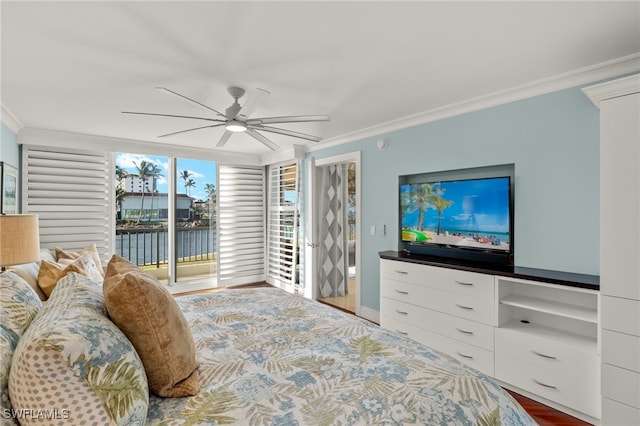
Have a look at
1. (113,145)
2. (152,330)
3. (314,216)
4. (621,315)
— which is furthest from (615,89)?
(113,145)

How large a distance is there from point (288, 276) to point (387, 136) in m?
2.87

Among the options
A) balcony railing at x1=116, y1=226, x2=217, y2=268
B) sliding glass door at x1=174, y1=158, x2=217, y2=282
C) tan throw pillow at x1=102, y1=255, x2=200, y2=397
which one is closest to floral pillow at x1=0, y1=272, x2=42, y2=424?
tan throw pillow at x1=102, y1=255, x2=200, y2=397

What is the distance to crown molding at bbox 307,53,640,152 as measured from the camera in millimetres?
2297

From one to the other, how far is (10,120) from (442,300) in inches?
192

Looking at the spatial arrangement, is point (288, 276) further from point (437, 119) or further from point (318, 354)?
point (318, 354)

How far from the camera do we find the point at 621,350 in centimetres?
197

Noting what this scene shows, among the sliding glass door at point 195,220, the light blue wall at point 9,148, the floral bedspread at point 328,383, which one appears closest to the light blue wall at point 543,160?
the floral bedspread at point 328,383

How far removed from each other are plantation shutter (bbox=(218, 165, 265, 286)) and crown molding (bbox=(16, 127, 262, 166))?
23cm

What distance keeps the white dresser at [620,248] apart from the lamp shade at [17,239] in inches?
146

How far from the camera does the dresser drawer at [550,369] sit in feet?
7.11

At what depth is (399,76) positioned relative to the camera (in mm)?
2531

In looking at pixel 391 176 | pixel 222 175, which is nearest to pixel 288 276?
pixel 222 175

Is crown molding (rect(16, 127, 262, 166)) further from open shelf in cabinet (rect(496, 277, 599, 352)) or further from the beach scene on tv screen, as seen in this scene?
open shelf in cabinet (rect(496, 277, 599, 352))

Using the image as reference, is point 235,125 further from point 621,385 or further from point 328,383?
point 621,385
